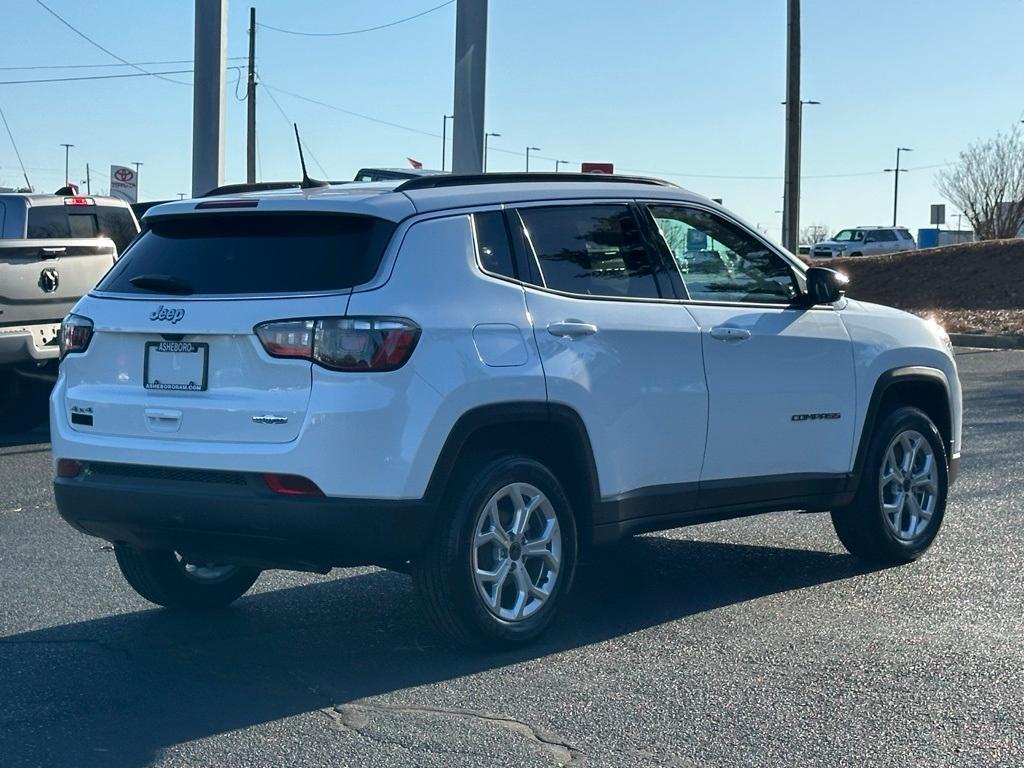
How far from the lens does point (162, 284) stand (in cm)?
576

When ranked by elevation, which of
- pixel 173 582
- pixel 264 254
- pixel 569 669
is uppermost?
pixel 264 254

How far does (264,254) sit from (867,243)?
190ft

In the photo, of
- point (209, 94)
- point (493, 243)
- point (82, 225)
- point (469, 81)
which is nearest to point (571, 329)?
point (493, 243)

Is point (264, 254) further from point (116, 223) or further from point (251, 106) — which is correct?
point (251, 106)

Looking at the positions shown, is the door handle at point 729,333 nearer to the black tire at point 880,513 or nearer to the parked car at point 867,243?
the black tire at point 880,513

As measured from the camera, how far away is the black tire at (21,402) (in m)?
13.3

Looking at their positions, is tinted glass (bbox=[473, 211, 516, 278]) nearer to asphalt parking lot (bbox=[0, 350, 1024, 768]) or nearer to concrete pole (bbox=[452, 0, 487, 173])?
asphalt parking lot (bbox=[0, 350, 1024, 768])

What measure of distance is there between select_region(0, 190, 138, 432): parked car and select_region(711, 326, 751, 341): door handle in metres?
7.80

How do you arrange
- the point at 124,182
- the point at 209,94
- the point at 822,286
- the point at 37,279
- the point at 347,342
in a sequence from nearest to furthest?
the point at 347,342
the point at 822,286
the point at 37,279
the point at 209,94
the point at 124,182

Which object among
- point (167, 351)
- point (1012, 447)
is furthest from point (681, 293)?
point (1012, 447)

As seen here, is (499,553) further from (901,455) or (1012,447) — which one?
(1012,447)

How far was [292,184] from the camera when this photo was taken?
258 inches

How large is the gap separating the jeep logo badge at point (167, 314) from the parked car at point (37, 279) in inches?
293

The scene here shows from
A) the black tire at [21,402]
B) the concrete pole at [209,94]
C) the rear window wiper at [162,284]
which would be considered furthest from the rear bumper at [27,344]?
the rear window wiper at [162,284]
